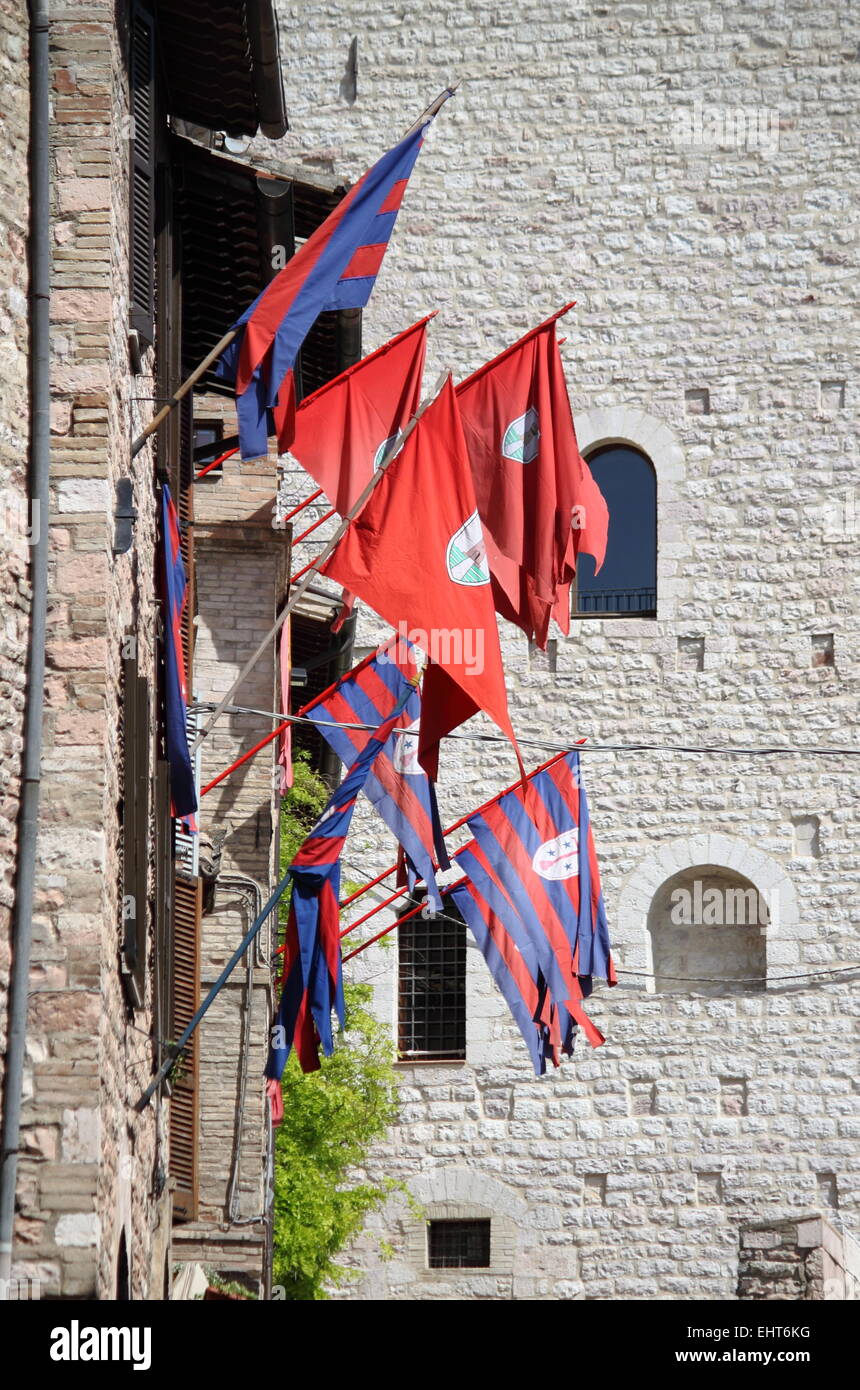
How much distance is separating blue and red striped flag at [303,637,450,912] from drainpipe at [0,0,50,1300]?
3705 millimetres

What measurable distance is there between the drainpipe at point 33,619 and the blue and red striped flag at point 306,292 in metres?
1.14

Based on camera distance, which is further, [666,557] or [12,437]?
[666,557]

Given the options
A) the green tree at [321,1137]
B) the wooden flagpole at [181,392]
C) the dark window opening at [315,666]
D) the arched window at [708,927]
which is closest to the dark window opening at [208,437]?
the dark window opening at [315,666]

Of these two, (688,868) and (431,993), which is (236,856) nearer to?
(431,993)

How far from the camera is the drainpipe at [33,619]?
24.1 ft

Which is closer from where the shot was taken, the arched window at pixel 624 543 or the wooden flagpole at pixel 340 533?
the wooden flagpole at pixel 340 533

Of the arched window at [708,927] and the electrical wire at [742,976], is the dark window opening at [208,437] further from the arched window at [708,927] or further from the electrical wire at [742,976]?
the arched window at [708,927]

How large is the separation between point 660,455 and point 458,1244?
7507mm

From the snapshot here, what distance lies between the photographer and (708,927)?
64.8 feet

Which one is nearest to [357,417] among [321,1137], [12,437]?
[12,437]

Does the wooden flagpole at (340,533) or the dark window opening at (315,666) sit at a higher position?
the dark window opening at (315,666)

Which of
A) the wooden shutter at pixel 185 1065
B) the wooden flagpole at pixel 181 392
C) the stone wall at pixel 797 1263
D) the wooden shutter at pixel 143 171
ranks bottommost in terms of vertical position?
the stone wall at pixel 797 1263

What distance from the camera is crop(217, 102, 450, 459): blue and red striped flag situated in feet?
29.6

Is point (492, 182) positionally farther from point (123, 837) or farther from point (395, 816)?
point (123, 837)
